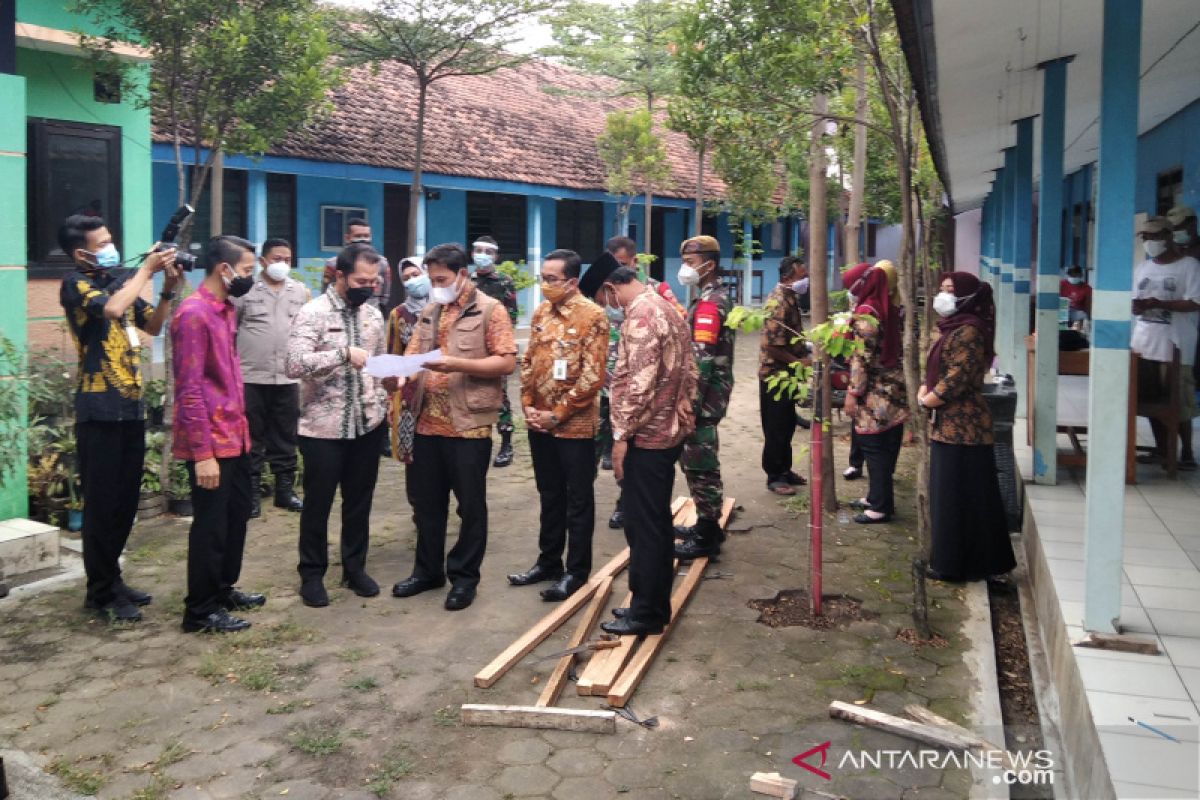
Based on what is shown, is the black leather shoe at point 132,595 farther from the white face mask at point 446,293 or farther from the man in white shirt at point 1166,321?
the man in white shirt at point 1166,321

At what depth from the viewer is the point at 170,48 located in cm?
729

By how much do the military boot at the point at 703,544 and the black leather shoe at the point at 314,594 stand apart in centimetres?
209

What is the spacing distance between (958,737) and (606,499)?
4199 millimetres

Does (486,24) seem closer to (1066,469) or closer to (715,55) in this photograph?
(715,55)

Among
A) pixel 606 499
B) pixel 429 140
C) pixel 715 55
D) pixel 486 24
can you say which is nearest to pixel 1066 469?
pixel 606 499

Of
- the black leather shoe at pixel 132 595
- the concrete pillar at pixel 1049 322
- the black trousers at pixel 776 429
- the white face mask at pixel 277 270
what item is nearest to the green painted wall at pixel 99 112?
the white face mask at pixel 277 270

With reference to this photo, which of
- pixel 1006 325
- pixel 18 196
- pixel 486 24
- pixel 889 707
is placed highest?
pixel 486 24

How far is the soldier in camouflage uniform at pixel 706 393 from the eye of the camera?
6188 millimetres

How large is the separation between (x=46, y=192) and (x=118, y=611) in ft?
15.5

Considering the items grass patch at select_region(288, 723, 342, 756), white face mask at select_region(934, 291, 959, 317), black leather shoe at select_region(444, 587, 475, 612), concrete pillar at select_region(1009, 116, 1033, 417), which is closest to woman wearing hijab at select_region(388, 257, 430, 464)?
black leather shoe at select_region(444, 587, 475, 612)

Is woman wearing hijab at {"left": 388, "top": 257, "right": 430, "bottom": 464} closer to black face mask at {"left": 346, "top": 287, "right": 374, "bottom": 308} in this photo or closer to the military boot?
black face mask at {"left": 346, "top": 287, "right": 374, "bottom": 308}

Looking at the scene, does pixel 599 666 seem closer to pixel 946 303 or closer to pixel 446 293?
pixel 446 293

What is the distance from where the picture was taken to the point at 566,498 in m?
5.90

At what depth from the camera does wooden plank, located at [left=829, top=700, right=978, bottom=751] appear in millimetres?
3893
